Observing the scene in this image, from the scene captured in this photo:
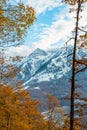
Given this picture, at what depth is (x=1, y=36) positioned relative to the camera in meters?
16.2

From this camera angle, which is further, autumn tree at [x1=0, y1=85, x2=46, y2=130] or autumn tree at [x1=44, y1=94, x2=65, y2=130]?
autumn tree at [x1=44, y1=94, x2=65, y2=130]

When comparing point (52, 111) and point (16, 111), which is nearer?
point (16, 111)

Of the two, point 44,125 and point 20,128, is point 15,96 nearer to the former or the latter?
point 20,128

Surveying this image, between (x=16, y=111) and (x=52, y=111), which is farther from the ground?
(x=16, y=111)

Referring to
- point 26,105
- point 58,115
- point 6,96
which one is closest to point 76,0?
point 6,96

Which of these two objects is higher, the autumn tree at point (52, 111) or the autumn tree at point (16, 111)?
the autumn tree at point (16, 111)

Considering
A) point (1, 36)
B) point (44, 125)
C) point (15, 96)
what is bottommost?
point (44, 125)

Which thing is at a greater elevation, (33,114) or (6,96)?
(6,96)

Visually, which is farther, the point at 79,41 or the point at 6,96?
the point at 6,96

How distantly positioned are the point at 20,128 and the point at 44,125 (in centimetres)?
1774

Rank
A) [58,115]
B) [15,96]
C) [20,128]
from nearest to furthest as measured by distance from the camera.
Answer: [15,96], [20,128], [58,115]

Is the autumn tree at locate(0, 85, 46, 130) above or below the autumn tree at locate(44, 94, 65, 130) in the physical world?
above

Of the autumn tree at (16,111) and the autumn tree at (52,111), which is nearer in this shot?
the autumn tree at (16,111)

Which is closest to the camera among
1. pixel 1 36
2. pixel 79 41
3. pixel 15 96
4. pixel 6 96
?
pixel 1 36
